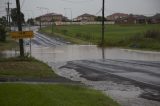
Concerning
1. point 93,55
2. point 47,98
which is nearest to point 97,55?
point 93,55

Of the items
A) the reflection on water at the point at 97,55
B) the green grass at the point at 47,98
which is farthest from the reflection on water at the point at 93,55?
the green grass at the point at 47,98

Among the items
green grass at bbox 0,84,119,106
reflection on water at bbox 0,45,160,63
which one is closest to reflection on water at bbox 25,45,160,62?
reflection on water at bbox 0,45,160,63

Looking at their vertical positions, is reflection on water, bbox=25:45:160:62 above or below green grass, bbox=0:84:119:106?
below

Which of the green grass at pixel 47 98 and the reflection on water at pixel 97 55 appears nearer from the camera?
the green grass at pixel 47 98

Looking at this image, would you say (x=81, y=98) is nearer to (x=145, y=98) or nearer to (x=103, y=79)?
(x=145, y=98)

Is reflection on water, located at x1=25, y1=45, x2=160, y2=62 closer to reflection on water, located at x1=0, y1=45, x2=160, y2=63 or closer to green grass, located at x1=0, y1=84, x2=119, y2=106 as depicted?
reflection on water, located at x1=0, y1=45, x2=160, y2=63

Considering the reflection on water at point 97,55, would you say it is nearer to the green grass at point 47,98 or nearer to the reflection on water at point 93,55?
the reflection on water at point 93,55

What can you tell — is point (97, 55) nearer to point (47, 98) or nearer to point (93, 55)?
point (93, 55)

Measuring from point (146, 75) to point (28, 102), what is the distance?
11.0 meters

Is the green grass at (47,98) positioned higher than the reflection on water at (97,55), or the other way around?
the green grass at (47,98)

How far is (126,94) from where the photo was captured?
15.0 metres

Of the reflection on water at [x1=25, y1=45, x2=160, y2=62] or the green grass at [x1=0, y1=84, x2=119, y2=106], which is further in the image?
the reflection on water at [x1=25, y1=45, x2=160, y2=62]

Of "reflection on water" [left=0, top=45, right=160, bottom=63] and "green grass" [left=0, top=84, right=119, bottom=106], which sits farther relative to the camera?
"reflection on water" [left=0, top=45, right=160, bottom=63]

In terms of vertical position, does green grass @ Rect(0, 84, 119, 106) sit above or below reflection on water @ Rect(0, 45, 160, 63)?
above
